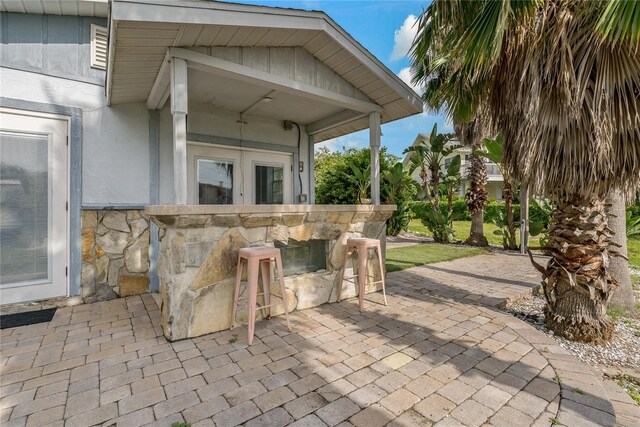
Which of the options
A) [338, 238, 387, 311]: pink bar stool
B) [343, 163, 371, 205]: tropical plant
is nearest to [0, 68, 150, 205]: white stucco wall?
[338, 238, 387, 311]: pink bar stool

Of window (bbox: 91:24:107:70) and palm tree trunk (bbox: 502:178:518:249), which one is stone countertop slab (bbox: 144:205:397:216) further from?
palm tree trunk (bbox: 502:178:518:249)

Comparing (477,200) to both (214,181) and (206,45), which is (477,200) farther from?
(206,45)

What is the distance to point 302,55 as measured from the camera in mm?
4406

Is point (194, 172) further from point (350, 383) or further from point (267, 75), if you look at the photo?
point (350, 383)

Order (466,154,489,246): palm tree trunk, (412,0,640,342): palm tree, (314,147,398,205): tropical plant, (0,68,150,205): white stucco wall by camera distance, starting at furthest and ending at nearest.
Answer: (314,147,398,205): tropical plant, (466,154,489,246): palm tree trunk, (0,68,150,205): white stucco wall, (412,0,640,342): palm tree

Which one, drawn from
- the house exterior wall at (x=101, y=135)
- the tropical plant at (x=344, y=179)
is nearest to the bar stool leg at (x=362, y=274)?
the house exterior wall at (x=101, y=135)

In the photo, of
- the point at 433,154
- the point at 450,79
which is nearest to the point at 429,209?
the point at 433,154

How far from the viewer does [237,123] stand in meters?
6.13

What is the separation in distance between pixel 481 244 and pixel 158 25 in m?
10.8

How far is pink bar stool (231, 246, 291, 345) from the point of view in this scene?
3.36 metres

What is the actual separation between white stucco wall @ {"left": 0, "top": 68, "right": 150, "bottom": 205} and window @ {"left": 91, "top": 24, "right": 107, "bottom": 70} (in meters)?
0.37

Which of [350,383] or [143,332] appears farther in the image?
[143,332]

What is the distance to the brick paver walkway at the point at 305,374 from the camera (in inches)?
87.9

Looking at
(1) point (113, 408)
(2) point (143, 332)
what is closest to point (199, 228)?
(2) point (143, 332)
